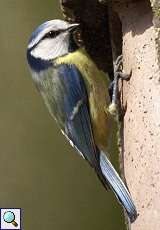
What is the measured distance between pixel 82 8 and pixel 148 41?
26 cm

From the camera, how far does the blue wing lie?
5.72 ft

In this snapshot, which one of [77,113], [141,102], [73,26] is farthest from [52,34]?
[141,102]

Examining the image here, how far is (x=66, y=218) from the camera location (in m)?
3.14

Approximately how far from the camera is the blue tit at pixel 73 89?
5.74ft

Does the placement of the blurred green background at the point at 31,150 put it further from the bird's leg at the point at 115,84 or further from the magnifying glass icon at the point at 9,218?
the bird's leg at the point at 115,84

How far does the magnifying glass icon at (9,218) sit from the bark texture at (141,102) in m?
1.44

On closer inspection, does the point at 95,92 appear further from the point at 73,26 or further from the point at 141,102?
the point at 141,102

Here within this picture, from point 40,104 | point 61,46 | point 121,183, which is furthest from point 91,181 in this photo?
point 121,183

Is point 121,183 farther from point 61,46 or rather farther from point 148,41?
point 61,46

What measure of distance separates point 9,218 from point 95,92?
137 cm

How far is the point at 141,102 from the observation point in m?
1.52

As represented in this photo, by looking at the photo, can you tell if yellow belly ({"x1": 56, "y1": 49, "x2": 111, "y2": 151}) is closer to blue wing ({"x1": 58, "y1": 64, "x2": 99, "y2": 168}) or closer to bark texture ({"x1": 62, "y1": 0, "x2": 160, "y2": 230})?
blue wing ({"x1": 58, "y1": 64, "x2": 99, "y2": 168})

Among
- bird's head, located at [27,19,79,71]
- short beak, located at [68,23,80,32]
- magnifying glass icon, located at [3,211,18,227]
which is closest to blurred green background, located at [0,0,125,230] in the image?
magnifying glass icon, located at [3,211,18,227]

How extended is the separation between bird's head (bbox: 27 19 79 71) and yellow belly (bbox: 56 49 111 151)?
3 centimetres
